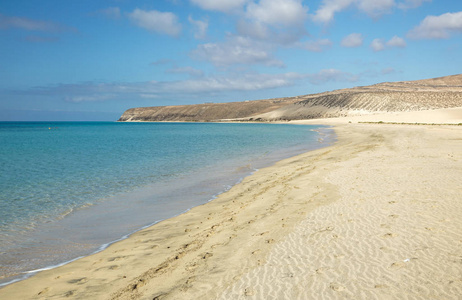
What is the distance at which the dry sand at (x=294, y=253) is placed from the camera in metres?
4.11

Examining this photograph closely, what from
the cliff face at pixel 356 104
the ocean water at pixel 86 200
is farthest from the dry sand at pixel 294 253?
the cliff face at pixel 356 104

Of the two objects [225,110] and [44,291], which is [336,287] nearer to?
[44,291]

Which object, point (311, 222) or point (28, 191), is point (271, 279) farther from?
point (28, 191)

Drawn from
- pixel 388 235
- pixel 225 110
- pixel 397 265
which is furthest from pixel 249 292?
pixel 225 110

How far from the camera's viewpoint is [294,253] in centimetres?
510

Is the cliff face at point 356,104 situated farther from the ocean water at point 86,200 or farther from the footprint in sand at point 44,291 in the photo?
the footprint in sand at point 44,291

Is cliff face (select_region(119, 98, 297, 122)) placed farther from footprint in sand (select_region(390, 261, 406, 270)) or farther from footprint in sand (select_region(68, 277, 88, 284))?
footprint in sand (select_region(68, 277, 88, 284))

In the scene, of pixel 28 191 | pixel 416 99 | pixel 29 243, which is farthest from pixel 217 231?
pixel 416 99

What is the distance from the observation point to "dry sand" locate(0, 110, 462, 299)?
13.5ft

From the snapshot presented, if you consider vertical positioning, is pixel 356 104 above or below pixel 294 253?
above

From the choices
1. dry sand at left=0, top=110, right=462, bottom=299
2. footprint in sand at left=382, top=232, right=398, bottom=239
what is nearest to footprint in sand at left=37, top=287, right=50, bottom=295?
dry sand at left=0, top=110, right=462, bottom=299

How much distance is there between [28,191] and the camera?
11617mm

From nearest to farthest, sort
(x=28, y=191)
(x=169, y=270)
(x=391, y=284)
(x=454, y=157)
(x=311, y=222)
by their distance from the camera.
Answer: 1. (x=391, y=284)
2. (x=169, y=270)
3. (x=311, y=222)
4. (x=28, y=191)
5. (x=454, y=157)

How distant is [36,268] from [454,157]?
1505cm
